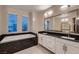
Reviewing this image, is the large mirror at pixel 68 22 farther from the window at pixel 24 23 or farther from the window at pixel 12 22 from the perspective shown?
the window at pixel 12 22

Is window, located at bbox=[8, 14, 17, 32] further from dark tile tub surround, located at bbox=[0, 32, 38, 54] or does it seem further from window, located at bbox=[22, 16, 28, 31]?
dark tile tub surround, located at bbox=[0, 32, 38, 54]

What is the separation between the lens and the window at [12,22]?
181 inches

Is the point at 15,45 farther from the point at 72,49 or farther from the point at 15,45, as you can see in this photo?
the point at 72,49

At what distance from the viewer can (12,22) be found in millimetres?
4797

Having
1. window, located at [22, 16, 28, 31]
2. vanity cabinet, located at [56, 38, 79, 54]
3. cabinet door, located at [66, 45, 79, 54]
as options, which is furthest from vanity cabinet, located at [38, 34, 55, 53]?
window, located at [22, 16, 28, 31]

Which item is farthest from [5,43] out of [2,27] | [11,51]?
[2,27]

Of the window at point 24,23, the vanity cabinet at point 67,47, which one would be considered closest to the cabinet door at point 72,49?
the vanity cabinet at point 67,47

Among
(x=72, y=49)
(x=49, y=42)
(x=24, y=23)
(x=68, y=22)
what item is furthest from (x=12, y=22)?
(x=72, y=49)

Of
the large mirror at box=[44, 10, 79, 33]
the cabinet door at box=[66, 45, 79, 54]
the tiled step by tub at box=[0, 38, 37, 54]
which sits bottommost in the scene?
the tiled step by tub at box=[0, 38, 37, 54]

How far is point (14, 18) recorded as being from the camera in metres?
4.87

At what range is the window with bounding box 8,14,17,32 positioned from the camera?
15.1 ft

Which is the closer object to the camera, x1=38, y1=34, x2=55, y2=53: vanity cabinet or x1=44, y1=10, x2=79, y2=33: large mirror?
x1=44, y1=10, x2=79, y2=33: large mirror
